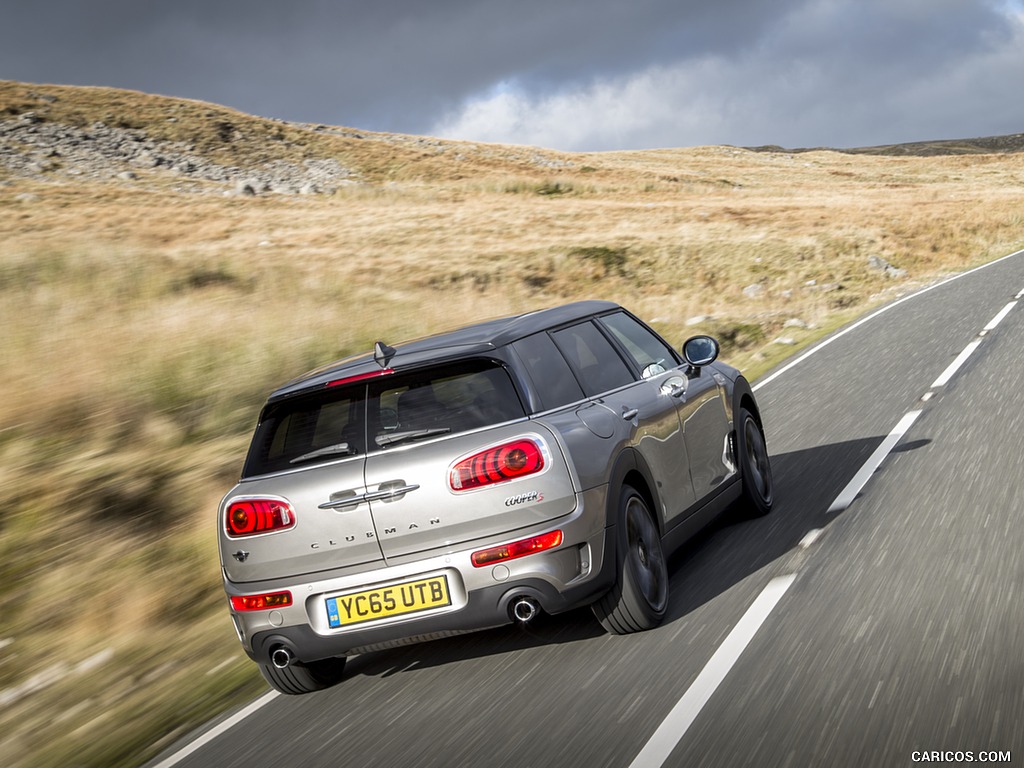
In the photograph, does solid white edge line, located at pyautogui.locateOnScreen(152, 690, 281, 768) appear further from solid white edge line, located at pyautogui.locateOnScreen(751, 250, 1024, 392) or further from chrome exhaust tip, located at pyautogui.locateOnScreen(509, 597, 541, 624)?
solid white edge line, located at pyautogui.locateOnScreen(751, 250, 1024, 392)

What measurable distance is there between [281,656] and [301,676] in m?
0.36

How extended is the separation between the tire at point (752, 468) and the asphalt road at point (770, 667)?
0.11 meters

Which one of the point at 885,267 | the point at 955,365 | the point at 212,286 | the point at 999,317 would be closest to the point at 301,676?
the point at 955,365

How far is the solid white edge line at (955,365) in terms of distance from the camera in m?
10.8

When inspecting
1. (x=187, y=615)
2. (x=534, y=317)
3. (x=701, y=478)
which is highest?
(x=534, y=317)

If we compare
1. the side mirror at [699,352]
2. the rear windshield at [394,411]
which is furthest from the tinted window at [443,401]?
the side mirror at [699,352]

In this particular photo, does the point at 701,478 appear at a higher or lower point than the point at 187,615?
higher

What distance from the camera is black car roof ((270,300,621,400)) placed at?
493 centimetres

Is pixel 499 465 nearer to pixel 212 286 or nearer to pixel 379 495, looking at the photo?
pixel 379 495

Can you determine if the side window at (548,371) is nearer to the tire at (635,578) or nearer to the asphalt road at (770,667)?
the tire at (635,578)

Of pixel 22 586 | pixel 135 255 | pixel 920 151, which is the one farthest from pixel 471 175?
pixel 920 151

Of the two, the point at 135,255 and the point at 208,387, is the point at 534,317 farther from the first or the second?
the point at 135,255

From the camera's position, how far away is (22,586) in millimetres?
7203

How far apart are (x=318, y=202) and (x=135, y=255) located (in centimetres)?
3112
